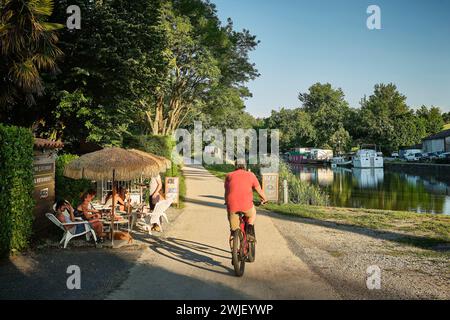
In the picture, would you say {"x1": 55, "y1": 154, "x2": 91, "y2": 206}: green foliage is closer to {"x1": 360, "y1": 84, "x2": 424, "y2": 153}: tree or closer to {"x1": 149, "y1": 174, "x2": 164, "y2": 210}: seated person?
{"x1": 149, "y1": 174, "x2": 164, "y2": 210}: seated person

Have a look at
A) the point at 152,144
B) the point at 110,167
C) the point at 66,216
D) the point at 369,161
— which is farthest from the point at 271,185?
the point at 369,161

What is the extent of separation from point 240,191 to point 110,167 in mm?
3738

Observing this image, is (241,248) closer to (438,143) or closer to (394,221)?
(394,221)

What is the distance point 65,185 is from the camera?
12.6 metres

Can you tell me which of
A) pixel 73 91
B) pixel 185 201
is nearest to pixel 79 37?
pixel 73 91

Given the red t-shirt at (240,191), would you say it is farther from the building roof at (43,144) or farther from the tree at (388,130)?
the tree at (388,130)

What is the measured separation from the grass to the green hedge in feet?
28.6

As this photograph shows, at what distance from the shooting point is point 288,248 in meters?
9.03

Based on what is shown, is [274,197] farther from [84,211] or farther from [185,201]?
[84,211]

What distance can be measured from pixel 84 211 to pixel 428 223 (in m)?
10.4

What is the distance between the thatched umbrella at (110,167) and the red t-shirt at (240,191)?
3.33 metres

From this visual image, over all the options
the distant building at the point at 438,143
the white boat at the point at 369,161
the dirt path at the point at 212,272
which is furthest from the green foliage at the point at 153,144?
the distant building at the point at 438,143

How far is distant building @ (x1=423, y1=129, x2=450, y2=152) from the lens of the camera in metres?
67.7

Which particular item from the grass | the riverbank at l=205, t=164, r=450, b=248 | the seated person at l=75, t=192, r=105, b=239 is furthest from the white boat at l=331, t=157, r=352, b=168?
the seated person at l=75, t=192, r=105, b=239
